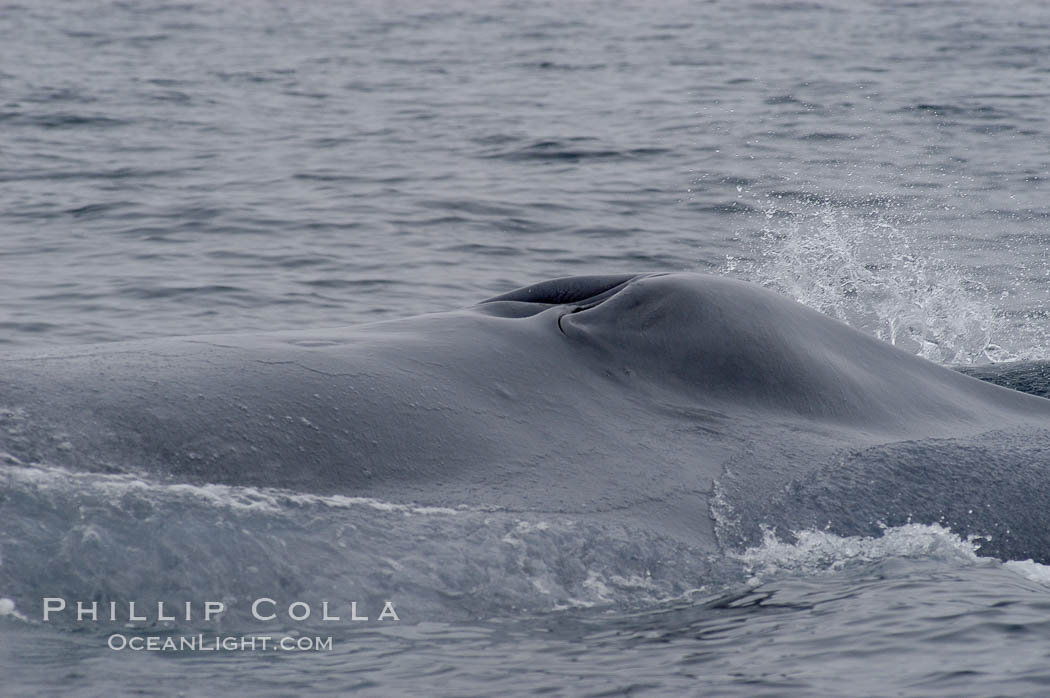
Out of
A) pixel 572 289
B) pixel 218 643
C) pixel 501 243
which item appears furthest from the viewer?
pixel 501 243

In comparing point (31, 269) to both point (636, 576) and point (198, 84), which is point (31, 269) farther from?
point (198, 84)

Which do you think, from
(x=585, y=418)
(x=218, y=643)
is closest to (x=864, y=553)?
(x=585, y=418)

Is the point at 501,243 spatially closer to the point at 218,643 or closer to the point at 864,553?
the point at 864,553

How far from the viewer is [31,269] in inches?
687

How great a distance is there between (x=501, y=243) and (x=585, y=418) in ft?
43.2

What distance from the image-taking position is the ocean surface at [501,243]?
222 inches

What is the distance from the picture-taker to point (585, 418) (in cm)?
688

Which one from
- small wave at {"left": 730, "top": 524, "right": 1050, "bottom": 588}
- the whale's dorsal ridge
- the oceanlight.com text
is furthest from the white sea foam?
the oceanlight.com text

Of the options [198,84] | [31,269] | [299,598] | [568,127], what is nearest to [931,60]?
[568,127]

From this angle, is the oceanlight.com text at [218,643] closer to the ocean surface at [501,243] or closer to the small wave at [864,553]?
the ocean surface at [501,243]

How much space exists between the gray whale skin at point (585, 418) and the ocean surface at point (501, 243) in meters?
0.16

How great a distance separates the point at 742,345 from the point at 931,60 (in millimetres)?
30339

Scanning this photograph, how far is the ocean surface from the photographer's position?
5648mm

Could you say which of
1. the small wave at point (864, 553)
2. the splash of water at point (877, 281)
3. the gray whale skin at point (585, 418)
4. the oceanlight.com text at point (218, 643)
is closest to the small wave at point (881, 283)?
the splash of water at point (877, 281)
